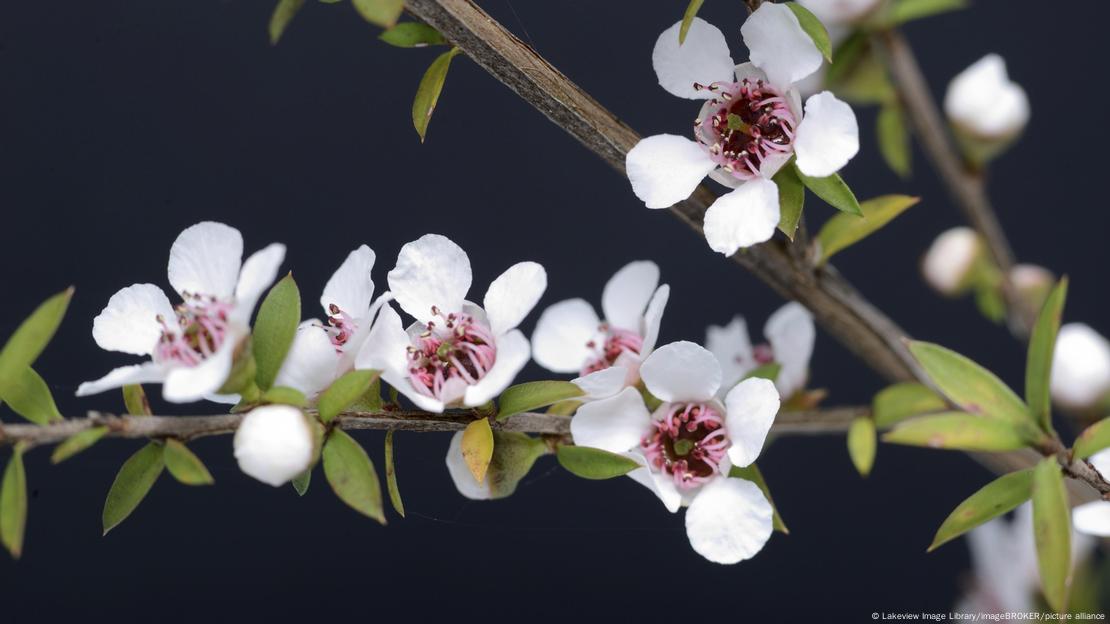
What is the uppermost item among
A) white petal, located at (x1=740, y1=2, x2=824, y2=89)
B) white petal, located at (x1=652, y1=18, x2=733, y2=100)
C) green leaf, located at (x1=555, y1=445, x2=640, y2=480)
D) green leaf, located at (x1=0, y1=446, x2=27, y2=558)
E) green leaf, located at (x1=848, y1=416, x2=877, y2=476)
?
white petal, located at (x1=652, y1=18, x2=733, y2=100)

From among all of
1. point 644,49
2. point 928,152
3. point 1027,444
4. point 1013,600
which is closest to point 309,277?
point 644,49

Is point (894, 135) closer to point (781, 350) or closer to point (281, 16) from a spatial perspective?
point (781, 350)

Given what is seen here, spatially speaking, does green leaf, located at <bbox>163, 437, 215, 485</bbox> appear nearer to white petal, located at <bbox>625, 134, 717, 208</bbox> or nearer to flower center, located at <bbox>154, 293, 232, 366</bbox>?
flower center, located at <bbox>154, 293, 232, 366</bbox>

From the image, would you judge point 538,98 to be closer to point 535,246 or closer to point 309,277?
point 309,277

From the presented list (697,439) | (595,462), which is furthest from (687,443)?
(595,462)

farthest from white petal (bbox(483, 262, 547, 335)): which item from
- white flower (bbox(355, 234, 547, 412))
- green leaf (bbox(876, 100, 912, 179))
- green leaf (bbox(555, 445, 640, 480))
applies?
green leaf (bbox(876, 100, 912, 179))

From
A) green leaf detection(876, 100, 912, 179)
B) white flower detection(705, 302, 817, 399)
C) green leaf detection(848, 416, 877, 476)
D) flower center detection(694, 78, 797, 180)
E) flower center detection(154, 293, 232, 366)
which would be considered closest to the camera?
flower center detection(154, 293, 232, 366)

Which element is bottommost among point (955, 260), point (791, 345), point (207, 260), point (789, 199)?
point (207, 260)
